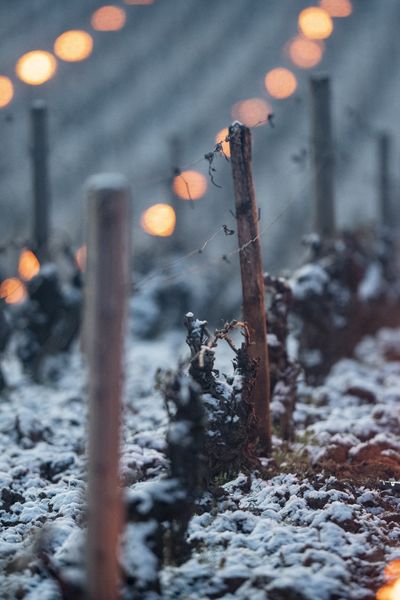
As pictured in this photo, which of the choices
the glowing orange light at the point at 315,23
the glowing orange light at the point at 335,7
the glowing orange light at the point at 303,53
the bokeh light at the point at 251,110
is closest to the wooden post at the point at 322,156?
the glowing orange light at the point at 315,23

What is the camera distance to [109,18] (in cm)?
4172

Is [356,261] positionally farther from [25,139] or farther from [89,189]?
[25,139]

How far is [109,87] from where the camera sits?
4175 centimetres

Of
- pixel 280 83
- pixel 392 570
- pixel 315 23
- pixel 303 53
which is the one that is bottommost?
pixel 392 570

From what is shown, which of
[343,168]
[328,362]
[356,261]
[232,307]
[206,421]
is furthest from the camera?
[343,168]

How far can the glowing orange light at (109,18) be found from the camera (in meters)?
42.1

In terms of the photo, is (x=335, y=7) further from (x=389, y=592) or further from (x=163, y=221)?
(x=389, y=592)

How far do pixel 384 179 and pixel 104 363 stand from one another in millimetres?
16043

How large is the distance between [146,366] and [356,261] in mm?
3913

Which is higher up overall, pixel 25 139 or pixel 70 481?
pixel 25 139

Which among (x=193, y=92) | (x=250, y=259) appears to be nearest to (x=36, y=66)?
(x=250, y=259)

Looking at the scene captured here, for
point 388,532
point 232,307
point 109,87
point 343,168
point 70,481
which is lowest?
point 388,532

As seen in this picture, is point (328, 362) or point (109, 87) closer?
point (328, 362)

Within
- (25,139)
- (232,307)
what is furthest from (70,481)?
(25,139)
